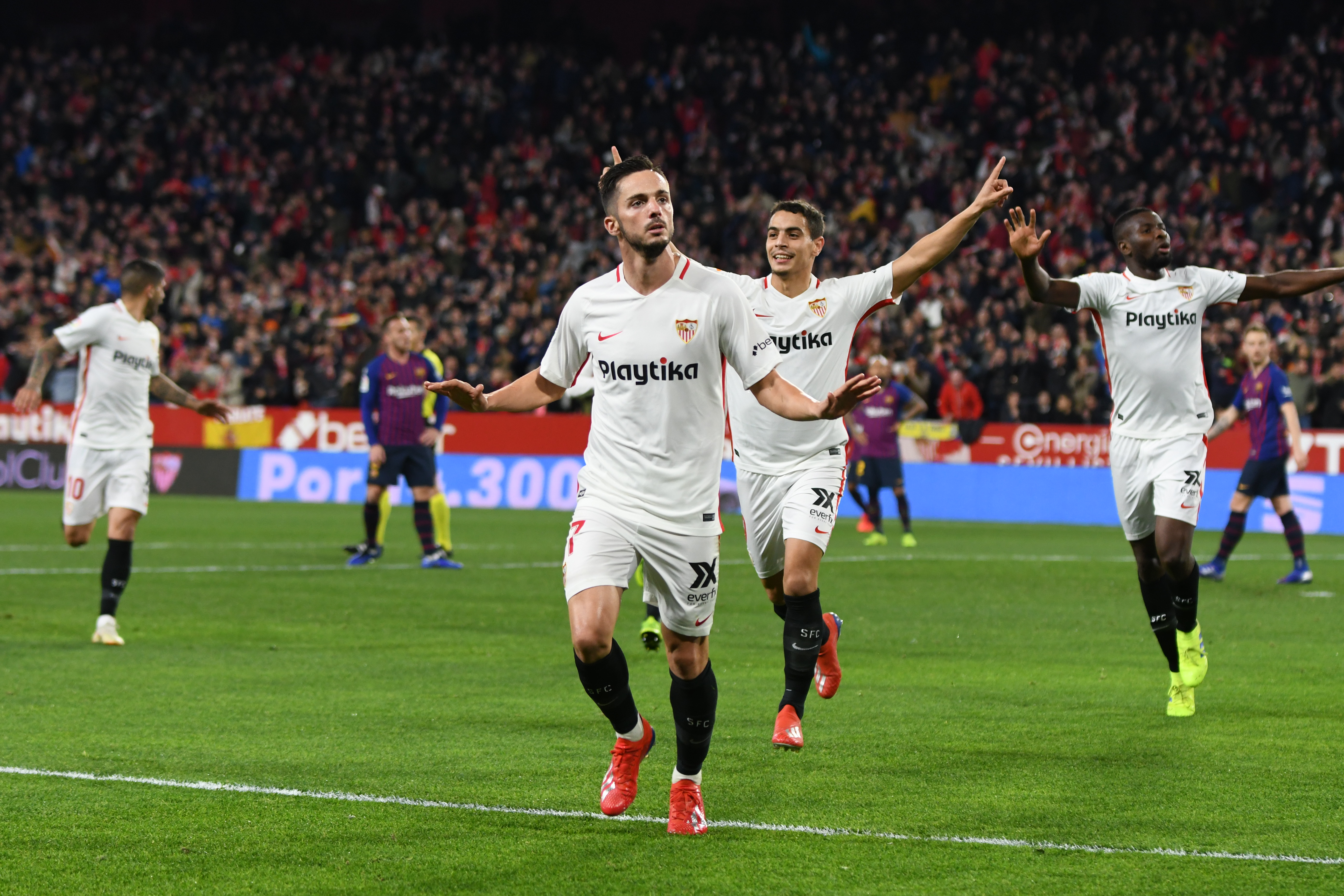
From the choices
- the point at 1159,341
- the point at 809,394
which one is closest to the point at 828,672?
the point at 809,394

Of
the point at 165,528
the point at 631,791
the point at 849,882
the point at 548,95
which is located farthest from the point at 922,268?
the point at 548,95

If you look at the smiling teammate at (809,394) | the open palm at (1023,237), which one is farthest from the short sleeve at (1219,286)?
the smiling teammate at (809,394)

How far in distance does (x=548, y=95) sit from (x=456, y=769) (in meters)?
34.2

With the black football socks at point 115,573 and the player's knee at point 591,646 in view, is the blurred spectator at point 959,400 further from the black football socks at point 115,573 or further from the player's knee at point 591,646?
the player's knee at point 591,646

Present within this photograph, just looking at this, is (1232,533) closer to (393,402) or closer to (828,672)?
(393,402)

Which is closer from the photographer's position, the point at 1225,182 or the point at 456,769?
the point at 456,769

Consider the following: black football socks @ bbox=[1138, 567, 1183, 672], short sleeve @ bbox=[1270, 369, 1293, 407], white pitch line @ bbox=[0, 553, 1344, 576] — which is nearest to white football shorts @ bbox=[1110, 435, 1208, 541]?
black football socks @ bbox=[1138, 567, 1183, 672]

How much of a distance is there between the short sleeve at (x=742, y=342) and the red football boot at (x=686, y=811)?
1466mm

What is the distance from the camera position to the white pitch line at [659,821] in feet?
18.1

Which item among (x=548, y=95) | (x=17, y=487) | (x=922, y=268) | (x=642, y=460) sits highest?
(x=548, y=95)

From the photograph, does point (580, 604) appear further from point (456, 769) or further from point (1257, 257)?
point (1257, 257)

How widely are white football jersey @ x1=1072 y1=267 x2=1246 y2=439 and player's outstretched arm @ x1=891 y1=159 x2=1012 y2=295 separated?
1.18 meters

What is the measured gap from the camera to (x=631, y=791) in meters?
6.11

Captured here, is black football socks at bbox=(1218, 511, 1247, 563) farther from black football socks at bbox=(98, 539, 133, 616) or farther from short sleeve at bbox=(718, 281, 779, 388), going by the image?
short sleeve at bbox=(718, 281, 779, 388)
